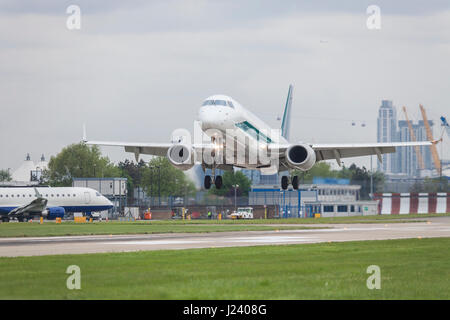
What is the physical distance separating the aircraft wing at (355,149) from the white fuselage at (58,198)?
45.3 meters

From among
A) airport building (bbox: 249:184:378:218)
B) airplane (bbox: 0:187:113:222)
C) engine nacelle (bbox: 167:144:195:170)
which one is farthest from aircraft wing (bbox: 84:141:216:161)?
airport building (bbox: 249:184:378:218)

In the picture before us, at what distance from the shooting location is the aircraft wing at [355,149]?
55.2 meters

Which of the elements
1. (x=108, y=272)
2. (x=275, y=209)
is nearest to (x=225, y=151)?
(x=108, y=272)

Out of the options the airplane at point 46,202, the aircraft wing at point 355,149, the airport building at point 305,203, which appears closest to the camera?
the aircraft wing at point 355,149

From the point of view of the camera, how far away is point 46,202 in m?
93.4

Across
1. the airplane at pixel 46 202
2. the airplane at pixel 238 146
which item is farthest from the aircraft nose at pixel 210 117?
the airplane at pixel 46 202

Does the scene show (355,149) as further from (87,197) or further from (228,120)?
(87,197)

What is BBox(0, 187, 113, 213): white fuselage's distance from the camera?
9612 centimetres

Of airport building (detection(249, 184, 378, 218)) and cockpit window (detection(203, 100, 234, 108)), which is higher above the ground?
cockpit window (detection(203, 100, 234, 108))

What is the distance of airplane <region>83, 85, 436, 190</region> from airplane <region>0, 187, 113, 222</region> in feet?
121

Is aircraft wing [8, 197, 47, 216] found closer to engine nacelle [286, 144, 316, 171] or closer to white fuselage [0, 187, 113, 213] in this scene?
white fuselage [0, 187, 113, 213]

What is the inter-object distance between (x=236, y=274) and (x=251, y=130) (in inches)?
1073

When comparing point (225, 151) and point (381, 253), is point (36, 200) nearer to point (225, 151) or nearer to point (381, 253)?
point (225, 151)
